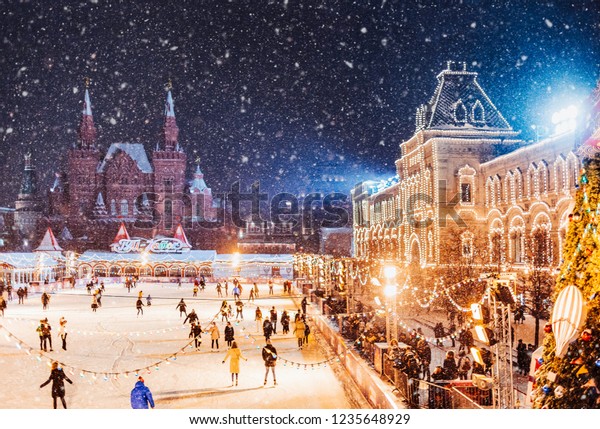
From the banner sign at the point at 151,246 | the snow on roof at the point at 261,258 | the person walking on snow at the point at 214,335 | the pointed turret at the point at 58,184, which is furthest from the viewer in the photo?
the snow on roof at the point at 261,258

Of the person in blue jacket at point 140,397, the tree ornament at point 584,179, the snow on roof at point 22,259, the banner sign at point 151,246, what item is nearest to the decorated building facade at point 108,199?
the banner sign at point 151,246

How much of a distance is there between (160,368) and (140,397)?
8.34 feet

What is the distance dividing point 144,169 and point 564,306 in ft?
83.6

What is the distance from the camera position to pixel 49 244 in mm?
21828

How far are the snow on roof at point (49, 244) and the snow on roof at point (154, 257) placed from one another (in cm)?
325

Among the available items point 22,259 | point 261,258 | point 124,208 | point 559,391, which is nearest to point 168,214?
point 124,208

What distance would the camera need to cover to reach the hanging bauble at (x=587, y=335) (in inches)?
182

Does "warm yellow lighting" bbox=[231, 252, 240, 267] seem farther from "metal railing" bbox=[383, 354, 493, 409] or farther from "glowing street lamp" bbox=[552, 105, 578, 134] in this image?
"metal railing" bbox=[383, 354, 493, 409]

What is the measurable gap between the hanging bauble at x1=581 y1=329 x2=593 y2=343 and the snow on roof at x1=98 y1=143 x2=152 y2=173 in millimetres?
22649

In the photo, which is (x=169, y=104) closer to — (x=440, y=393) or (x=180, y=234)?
(x=180, y=234)

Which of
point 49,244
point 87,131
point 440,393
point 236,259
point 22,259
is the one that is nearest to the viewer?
point 440,393

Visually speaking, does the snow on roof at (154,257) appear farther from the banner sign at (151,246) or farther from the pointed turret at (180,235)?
the pointed turret at (180,235)

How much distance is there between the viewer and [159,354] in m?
11.3
